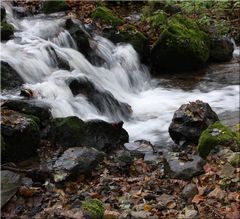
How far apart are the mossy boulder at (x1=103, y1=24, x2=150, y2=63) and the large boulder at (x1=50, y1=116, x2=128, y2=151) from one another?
5707mm

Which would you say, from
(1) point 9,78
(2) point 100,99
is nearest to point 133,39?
(2) point 100,99

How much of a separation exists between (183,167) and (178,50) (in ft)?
22.0

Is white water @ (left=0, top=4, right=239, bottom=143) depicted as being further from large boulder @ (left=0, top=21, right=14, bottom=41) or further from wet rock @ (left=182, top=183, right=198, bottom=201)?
wet rock @ (left=182, top=183, right=198, bottom=201)

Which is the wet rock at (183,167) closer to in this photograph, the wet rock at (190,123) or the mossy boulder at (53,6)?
the wet rock at (190,123)

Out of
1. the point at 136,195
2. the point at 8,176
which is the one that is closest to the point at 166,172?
the point at 136,195

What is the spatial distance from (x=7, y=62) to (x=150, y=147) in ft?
11.3

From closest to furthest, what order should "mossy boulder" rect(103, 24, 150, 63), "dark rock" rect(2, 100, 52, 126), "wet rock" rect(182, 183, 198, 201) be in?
1. "wet rock" rect(182, 183, 198, 201)
2. "dark rock" rect(2, 100, 52, 126)
3. "mossy boulder" rect(103, 24, 150, 63)

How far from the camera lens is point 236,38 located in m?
14.9

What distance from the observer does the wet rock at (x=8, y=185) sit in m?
4.54

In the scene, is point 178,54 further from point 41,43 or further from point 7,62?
point 7,62

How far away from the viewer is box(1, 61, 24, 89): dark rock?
8281mm

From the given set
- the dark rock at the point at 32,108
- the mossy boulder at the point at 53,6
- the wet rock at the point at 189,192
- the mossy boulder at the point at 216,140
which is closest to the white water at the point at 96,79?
the dark rock at the point at 32,108

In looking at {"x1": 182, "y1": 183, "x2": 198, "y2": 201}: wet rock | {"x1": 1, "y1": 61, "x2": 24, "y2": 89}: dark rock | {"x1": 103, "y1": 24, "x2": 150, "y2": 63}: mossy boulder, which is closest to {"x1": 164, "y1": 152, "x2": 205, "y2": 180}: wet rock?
{"x1": 182, "y1": 183, "x2": 198, "y2": 201}: wet rock

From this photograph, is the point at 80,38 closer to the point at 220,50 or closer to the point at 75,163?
the point at 220,50
